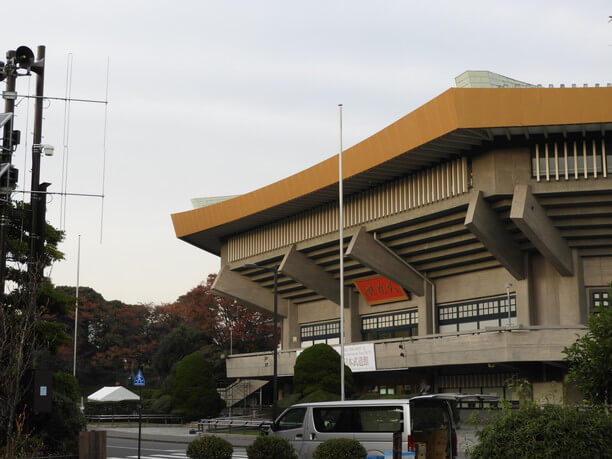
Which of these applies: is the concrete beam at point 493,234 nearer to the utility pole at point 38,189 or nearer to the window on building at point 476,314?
the window on building at point 476,314

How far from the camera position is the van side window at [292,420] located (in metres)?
19.1

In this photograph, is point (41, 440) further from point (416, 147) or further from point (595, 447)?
point (416, 147)

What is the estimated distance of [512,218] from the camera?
37.5 metres

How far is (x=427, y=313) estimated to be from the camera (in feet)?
162

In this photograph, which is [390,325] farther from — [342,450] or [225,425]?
[342,450]

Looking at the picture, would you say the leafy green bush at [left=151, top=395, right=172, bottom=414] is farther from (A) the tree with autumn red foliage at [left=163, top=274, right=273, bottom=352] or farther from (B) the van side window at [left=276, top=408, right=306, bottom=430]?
(B) the van side window at [left=276, top=408, right=306, bottom=430]

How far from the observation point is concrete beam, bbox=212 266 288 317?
6259cm

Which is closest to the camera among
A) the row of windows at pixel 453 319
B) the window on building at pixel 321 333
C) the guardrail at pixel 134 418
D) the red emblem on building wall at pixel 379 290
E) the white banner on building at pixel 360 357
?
the row of windows at pixel 453 319

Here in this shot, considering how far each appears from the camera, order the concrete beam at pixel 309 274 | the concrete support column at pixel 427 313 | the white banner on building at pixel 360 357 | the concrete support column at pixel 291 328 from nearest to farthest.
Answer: the concrete support column at pixel 427 313 < the white banner on building at pixel 360 357 < the concrete beam at pixel 309 274 < the concrete support column at pixel 291 328

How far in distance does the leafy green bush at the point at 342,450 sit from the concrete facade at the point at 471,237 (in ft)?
73.1

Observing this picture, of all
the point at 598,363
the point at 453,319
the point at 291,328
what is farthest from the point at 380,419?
the point at 291,328

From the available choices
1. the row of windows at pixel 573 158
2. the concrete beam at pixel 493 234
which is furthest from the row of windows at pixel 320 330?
the row of windows at pixel 573 158

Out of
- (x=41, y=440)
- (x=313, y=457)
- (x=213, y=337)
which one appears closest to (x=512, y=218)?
(x=313, y=457)

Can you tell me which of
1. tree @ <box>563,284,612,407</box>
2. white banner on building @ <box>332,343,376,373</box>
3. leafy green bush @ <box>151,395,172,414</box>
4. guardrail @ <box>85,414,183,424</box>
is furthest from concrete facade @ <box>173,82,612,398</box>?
Result: tree @ <box>563,284,612,407</box>
